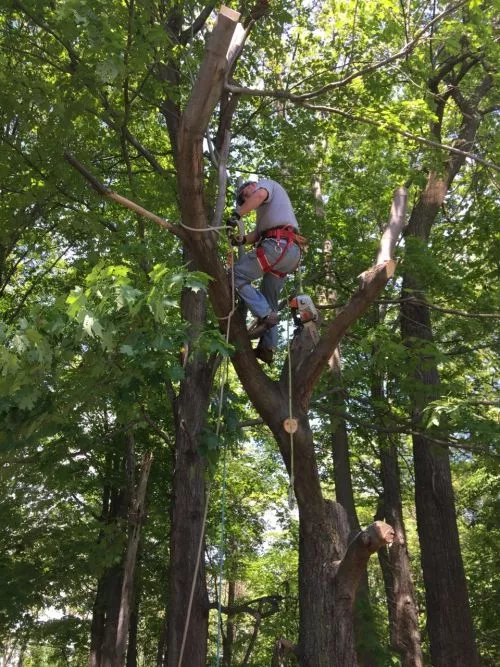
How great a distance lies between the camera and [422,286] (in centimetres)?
911

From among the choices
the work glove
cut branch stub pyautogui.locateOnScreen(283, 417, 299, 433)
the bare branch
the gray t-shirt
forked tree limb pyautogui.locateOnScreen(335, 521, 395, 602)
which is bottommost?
forked tree limb pyautogui.locateOnScreen(335, 521, 395, 602)

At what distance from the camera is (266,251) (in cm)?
510

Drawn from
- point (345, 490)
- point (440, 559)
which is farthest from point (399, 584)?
point (440, 559)

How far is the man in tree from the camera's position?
197 inches

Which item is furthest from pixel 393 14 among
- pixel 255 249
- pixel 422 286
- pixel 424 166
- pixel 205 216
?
pixel 205 216

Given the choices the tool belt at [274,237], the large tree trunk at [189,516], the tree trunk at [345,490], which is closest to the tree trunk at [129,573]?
the large tree trunk at [189,516]

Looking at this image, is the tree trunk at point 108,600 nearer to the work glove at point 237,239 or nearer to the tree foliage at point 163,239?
the tree foliage at point 163,239

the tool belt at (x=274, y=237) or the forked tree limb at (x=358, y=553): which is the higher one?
the tool belt at (x=274, y=237)

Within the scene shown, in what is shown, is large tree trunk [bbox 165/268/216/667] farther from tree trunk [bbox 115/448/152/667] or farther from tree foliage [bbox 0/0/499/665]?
tree trunk [bbox 115/448/152/667]

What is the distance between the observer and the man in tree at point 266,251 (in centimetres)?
500

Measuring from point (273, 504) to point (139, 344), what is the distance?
51.1ft

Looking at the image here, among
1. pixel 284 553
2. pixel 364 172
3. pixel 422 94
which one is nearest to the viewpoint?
pixel 422 94

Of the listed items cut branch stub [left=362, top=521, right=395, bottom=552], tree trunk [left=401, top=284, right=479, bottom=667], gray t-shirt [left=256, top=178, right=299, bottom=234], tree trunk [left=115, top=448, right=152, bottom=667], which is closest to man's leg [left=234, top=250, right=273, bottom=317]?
gray t-shirt [left=256, top=178, right=299, bottom=234]

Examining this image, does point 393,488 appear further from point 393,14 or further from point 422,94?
point 393,14
